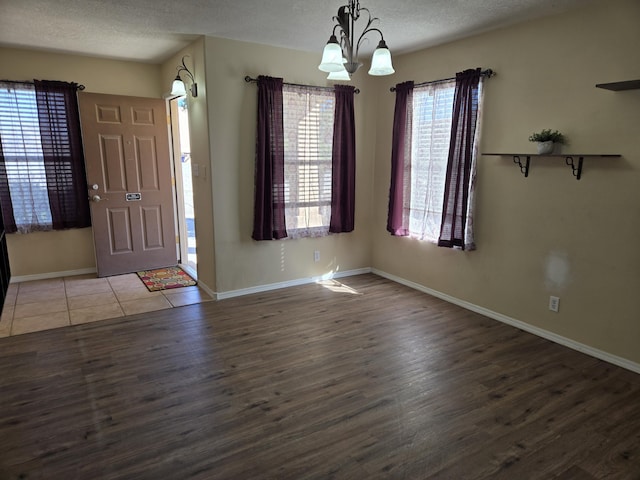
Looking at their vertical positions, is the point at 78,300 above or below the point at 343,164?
below

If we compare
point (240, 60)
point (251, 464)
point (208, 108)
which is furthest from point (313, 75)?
point (251, 464)

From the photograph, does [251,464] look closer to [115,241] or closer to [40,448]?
[40,448]

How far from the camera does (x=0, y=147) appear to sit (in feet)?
14.3

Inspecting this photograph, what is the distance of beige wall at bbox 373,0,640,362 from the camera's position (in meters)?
2.77

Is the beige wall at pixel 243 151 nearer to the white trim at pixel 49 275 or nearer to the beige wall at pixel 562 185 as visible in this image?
the beige wall at pixel 562 185

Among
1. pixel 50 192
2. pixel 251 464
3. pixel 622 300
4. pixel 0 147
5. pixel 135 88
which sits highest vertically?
pixel 135 88

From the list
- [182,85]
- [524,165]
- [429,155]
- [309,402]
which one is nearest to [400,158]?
[429,155]

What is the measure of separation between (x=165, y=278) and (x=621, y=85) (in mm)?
4531

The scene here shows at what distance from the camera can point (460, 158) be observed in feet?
12.3

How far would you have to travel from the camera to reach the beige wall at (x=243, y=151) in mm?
3906

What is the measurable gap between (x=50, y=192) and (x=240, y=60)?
2.63 meters

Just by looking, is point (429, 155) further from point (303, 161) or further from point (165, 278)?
point (165, 278)

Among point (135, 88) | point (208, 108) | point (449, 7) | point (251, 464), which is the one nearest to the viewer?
point (251, 464)

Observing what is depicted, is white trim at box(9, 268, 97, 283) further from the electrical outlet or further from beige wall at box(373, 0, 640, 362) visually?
the electrical outlet
